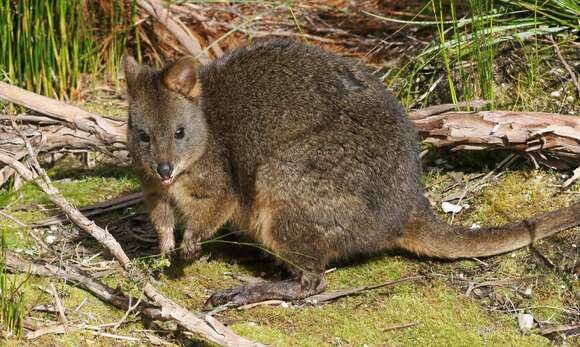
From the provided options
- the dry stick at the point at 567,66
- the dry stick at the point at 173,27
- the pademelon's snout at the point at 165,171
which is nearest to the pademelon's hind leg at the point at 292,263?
the pademelon's snout at the point at 165,171

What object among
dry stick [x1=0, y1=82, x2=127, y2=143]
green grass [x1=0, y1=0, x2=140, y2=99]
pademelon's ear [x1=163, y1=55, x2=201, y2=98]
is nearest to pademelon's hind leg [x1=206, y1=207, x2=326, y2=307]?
pademelon's ear [x1=163, y1=55, x2=201, y2=98]

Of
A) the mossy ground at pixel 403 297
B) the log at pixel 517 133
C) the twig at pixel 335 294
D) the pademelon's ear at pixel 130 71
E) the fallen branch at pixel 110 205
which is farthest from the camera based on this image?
the fallen branch at pixel 110 205

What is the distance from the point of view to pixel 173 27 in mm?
7254

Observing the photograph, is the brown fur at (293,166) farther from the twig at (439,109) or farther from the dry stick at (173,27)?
the dry stick at (173,27)

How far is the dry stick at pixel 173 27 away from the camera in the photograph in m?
7.18

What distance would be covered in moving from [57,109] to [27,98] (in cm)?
23

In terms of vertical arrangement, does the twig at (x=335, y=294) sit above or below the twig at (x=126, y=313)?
below

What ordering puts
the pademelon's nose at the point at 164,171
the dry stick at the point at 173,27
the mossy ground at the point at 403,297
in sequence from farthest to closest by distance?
the dry stick at the point at 173,27 → the pademelon's nose at the point at 164,171 → the mossy ground at the point at 403,297

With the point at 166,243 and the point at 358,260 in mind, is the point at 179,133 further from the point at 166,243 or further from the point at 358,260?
the point at 358,260

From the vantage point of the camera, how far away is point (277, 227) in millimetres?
4922

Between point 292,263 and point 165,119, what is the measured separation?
1.15 meters

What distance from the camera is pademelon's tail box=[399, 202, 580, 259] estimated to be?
16.4ft

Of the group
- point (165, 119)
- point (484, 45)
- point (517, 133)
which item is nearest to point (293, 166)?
point (165, 119)

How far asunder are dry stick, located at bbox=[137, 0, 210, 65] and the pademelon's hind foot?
278 cm
